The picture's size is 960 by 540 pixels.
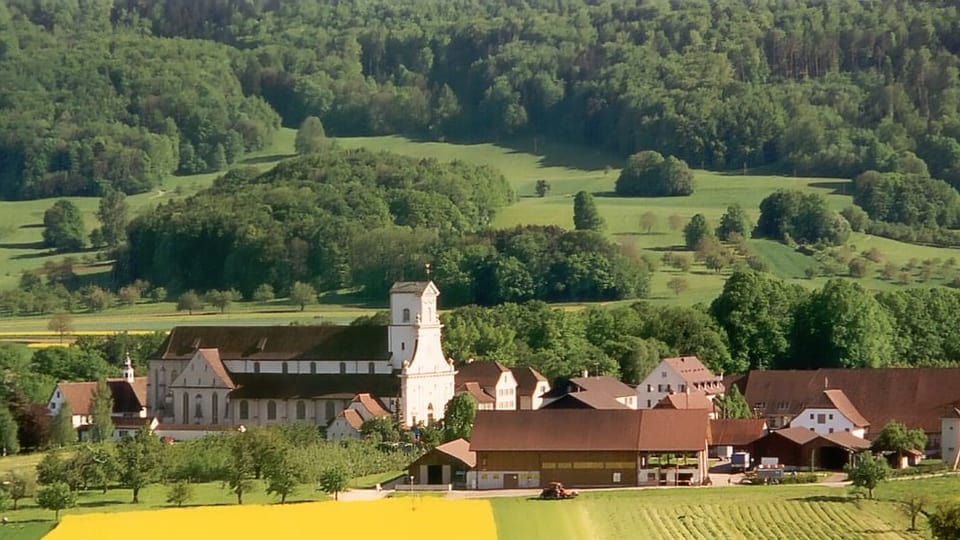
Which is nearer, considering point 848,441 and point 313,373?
point 848,441

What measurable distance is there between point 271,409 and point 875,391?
19642 millimetres

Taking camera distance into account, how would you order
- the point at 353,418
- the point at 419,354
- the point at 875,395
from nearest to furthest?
the point at 875,395 < the point at 353,418 < the point at 419,354

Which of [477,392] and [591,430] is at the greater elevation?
[591,430]

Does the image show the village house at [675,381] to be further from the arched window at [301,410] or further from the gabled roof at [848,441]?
the arched window at [301,410]

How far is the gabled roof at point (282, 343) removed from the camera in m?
82.1

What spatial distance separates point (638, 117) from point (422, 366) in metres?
94.6

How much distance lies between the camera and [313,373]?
82.3 metres

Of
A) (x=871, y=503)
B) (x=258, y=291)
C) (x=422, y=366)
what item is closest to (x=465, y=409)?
(x=422, y=366)

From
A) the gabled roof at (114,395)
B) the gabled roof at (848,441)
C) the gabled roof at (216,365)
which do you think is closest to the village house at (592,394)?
the gabled roof at (848,441)

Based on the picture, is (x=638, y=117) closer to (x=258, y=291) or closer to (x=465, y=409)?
(x=258, y=291)

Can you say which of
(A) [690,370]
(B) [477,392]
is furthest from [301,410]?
(A) [690,370]

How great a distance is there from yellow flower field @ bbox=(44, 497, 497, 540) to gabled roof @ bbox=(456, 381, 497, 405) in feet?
71.6

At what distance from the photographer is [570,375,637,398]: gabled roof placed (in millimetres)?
82875

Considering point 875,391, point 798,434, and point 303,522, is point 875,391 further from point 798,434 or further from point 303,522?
point 303,522
